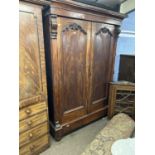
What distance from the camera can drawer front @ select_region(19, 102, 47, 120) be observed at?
154 centimetres

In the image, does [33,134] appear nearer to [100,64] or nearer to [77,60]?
[77,60]

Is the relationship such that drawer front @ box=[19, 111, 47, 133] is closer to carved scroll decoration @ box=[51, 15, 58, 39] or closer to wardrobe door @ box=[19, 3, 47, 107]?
wardrobe door @ box=[19, 3, 47, 107]

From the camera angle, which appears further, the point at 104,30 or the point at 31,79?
the point at 104,30

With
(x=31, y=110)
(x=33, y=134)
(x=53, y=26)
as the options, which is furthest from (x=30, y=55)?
(x=33, y=134)

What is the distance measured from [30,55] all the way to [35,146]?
41.8 inches

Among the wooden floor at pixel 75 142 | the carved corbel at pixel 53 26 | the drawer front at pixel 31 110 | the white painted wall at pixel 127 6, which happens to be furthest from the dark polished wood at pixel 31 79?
the white painted wall at pixel 127 6

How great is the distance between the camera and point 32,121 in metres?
1.65

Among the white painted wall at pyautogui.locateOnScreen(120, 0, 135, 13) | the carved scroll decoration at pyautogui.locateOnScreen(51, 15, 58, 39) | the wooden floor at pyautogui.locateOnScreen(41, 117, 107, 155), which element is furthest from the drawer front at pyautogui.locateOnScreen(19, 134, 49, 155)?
the white painted wall at pyautogui.locateOnScreen(120, 0, 135, 13)

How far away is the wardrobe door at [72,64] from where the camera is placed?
6.10ft

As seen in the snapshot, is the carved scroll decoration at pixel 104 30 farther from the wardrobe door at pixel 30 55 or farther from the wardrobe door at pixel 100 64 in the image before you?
the wardrobe door at pixel 30 55

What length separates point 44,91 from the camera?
5.65 feet

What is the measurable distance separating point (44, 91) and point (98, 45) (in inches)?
43.0

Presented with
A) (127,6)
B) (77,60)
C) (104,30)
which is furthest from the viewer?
(127,6)
